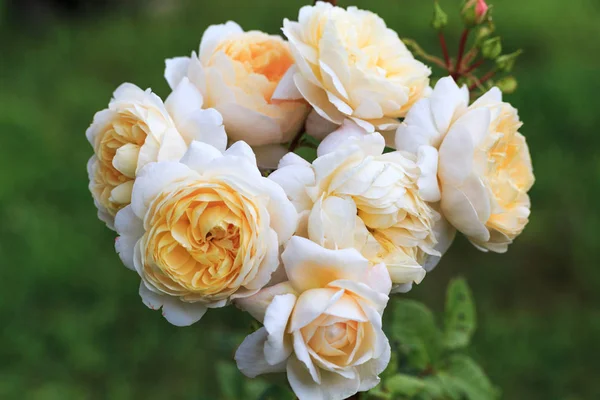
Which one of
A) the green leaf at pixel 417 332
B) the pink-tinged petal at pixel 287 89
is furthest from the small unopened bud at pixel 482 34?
the green leaf at pixel 417 332

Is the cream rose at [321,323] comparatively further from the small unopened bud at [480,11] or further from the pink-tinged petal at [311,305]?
the small unopened bud at [480,11]

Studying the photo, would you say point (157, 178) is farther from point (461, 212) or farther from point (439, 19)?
point (439, 19)

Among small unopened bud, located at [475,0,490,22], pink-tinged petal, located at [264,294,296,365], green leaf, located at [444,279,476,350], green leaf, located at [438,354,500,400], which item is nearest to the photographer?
pink-tinged petal, located at [264,294,296,365]

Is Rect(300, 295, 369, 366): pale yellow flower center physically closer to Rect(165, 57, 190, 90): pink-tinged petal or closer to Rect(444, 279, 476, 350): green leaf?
Rect(165, 57, 190, 90): pink-tinged petal

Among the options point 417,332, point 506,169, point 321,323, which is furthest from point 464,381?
point 321,323

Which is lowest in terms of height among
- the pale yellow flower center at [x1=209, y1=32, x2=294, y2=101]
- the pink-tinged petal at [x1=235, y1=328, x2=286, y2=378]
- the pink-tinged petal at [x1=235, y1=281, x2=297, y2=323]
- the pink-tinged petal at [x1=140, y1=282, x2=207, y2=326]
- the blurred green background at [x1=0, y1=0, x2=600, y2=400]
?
the blurred green background at [x1=0, y1=0, x2=600, y2=400]

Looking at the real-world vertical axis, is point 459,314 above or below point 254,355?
below

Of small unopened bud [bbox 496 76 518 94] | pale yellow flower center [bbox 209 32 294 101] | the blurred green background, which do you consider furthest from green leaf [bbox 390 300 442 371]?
pale yellow flower center [bbox 209 32 294 101]
